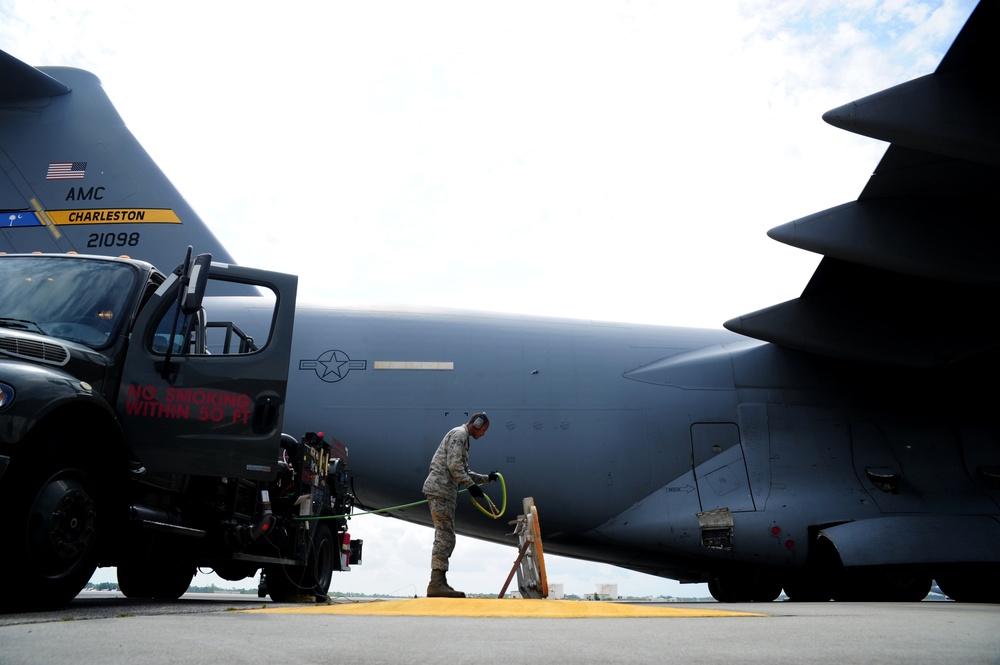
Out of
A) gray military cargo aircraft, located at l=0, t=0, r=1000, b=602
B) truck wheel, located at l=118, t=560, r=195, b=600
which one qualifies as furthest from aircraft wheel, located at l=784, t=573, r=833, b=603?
truck wheel, located at l=118, t=560, r=195, b=600

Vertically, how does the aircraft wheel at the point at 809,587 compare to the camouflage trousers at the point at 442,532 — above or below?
below

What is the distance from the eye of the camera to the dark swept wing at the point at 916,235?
268 inches

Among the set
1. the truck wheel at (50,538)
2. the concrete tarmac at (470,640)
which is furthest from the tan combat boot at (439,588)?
the truck wheel at (50,538)

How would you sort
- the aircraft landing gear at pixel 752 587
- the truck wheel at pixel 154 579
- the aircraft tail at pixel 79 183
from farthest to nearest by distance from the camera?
the aircraft tail at pixel 79 183 < the aircraft landing gear at pixel 752 587 < the truck wheel at pixel 154 579

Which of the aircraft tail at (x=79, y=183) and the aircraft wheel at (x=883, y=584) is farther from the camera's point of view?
the aircraft tail at (x=79, y=183)

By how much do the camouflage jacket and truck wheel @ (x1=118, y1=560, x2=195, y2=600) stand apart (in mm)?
2210

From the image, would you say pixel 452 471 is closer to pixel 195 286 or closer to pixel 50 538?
pixel 195 286

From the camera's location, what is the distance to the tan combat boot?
685 cm

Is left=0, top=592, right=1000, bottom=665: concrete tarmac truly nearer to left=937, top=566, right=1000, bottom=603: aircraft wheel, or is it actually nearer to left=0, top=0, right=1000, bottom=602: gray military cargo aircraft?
left=0, top=0, right=1000, bottom=602: gray military cargo aircraft

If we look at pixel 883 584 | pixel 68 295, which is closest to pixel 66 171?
pixel 68 295

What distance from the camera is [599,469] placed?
980 cm

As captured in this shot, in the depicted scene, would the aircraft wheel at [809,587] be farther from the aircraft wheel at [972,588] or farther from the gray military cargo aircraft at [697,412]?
the aircraft wheel at [972,588]

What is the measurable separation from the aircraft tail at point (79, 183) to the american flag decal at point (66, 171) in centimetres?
1

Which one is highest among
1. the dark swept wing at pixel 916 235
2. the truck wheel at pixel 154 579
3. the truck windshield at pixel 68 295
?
the dark swept wing at pixel 916 235
